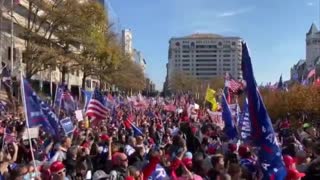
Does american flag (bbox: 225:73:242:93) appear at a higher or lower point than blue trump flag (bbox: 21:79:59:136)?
higher

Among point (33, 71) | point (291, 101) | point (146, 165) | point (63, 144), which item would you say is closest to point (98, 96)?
point (63, 144)

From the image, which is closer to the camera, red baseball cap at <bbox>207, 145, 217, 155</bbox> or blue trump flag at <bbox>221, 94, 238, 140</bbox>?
red baseball cap at <bbox>207, 145, 217, 155</bbox>

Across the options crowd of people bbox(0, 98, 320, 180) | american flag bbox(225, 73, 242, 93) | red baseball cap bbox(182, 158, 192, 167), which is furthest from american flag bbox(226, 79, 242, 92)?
red baseball cap bbox(182, 158, 192, 167)

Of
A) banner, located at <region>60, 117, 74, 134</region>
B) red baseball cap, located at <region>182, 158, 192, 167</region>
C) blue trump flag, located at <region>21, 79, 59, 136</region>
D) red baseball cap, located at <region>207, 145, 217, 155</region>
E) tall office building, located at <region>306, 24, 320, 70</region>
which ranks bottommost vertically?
red baseball cap, located at <region>207, 145, 217, 155</region>

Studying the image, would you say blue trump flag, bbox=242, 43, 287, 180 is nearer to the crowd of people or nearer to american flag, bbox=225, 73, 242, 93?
the crowd of people

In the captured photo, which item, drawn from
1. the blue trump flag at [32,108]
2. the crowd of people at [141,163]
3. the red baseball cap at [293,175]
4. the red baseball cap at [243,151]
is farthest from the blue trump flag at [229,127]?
the red baseball cap at [293,175]

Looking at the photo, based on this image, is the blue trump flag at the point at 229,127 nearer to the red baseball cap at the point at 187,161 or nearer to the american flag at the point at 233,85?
the red baseball cap at the point at 187,161

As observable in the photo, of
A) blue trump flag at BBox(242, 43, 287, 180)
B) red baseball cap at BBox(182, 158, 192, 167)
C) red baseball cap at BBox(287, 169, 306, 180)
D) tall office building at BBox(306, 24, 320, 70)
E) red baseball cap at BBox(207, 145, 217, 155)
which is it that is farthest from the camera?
tall office building at BBox(306, 24, 320, 70)

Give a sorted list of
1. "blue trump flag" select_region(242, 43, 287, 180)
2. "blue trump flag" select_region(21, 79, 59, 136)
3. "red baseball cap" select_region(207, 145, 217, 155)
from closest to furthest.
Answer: "blue trump flag" select_region(242, 43, 287, 180)
"blue trump flag" select_region(21, 79, 59, 136)
"red baseball cap" select_region(207, 145, 217, 155)

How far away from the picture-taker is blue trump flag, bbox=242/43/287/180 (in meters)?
7.40

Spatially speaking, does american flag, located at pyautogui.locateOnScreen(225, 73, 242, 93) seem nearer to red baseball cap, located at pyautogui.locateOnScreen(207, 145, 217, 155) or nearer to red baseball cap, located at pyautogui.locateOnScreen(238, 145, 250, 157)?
red baseball cap, located at pyautogui.locateOnScreen(207, 145, 217, 155)

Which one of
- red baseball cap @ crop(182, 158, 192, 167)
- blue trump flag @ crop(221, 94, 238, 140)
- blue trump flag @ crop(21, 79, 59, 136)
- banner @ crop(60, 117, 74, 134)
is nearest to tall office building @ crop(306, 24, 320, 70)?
blue trump flag @ crop(221, 94, 238, 140)

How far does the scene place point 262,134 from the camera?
24.6 feet

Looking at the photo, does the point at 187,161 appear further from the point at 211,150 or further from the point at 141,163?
the point at 211,150
